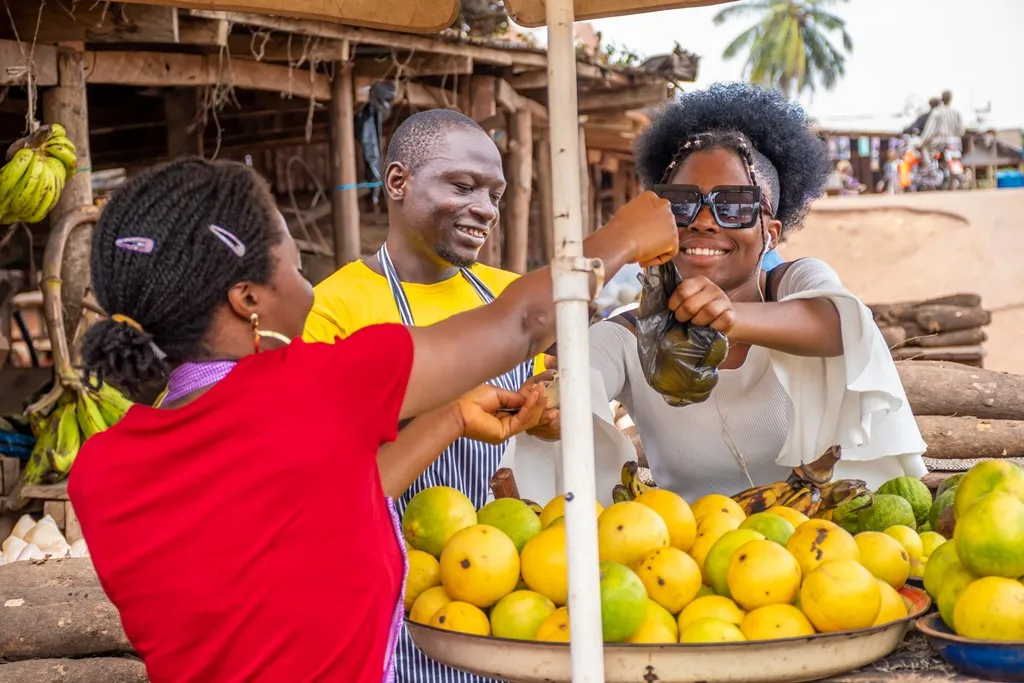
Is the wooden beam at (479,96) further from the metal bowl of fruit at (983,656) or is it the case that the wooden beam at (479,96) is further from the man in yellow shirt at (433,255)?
the metal bowl of fruit at (983,656)

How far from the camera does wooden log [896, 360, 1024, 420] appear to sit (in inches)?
219

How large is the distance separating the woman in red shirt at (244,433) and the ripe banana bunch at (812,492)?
732mm

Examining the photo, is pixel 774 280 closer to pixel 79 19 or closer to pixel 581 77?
pixel 79 19

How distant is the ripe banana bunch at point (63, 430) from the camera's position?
5352mm

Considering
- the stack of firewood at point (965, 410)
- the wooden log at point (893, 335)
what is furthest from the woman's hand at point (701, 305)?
the wooden log at point (893, 335)

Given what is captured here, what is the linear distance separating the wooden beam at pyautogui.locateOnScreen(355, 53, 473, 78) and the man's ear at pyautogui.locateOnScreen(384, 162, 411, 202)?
14.0 feet

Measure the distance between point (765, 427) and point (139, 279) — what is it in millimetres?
1645

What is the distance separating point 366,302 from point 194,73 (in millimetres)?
4223

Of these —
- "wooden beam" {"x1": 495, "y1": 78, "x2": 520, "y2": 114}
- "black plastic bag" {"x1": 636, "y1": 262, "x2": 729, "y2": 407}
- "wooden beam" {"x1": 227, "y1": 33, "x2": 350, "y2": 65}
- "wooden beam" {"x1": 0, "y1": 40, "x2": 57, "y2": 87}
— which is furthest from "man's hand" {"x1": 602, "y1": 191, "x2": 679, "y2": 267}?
"wooden beam" {"x1": 495, "y1": 78, "x2": 520, "y2": 114}

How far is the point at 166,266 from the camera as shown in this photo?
1.71 metres

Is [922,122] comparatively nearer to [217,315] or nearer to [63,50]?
[63,50]

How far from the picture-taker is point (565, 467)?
63.3 inches

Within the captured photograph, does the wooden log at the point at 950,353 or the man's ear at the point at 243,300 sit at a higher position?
the man's ear at the point at 243,300

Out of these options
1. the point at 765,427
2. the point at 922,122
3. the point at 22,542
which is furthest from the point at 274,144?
the point at 922,122
